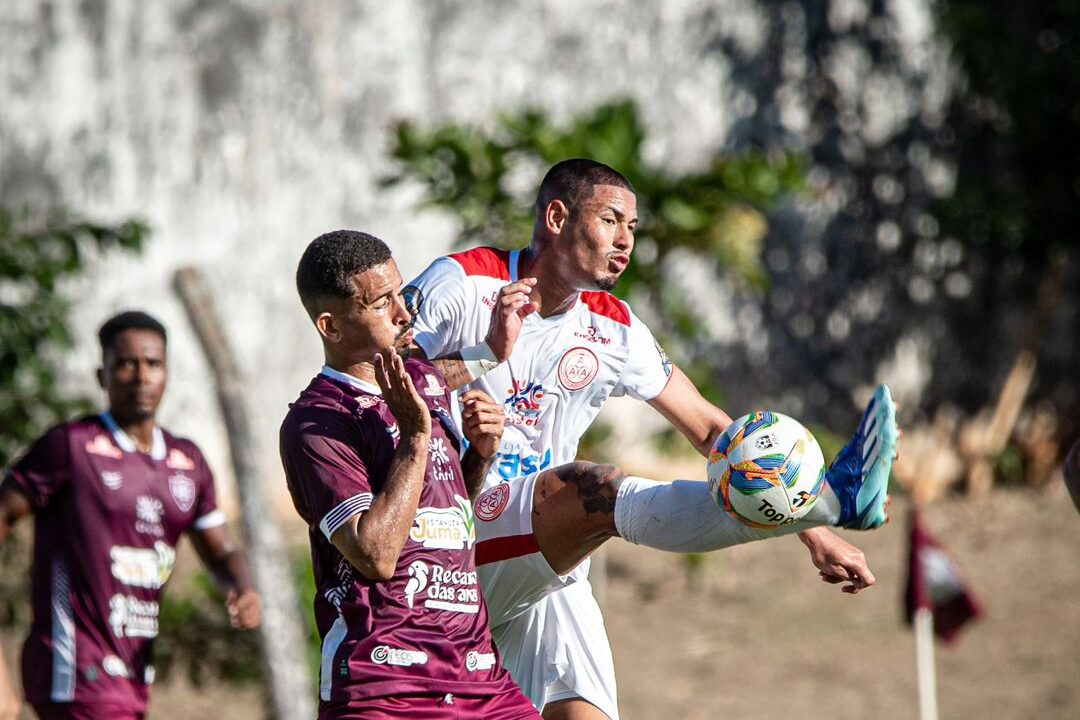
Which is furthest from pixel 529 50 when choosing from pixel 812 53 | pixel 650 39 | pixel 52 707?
pixel 52 707

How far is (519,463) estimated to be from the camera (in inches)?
201

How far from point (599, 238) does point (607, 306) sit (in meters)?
0.41

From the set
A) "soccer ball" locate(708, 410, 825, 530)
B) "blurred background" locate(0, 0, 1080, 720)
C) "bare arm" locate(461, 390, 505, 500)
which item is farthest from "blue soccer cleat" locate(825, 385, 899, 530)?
"blurred background" locate(0, 0, 1080, 720)

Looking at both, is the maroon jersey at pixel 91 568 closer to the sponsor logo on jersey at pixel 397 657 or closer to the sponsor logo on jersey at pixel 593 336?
the sponsor logo on jersey at pixel 593 336

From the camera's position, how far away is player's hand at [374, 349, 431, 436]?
382 cm

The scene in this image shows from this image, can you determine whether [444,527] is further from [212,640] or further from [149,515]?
[212,640]

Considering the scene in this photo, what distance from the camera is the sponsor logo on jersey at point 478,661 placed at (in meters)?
4.04

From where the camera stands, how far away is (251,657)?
920 cm

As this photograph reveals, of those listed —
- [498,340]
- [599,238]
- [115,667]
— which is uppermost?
[599,238]

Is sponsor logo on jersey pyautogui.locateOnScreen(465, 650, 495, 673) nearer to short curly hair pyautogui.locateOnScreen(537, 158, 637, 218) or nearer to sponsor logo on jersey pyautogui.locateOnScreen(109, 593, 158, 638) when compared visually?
short curly hair pyautogui.locateOnScreen(537, 158, 637, 218)

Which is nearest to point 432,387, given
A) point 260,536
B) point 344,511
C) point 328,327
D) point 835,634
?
point 328,327

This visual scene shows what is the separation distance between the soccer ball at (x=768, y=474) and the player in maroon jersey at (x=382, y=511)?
637 millimetres

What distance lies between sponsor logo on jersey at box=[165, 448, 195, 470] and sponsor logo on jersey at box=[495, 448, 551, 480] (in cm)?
179

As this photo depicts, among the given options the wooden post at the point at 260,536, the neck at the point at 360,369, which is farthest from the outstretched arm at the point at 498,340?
the wooden post at the point at 260,536
